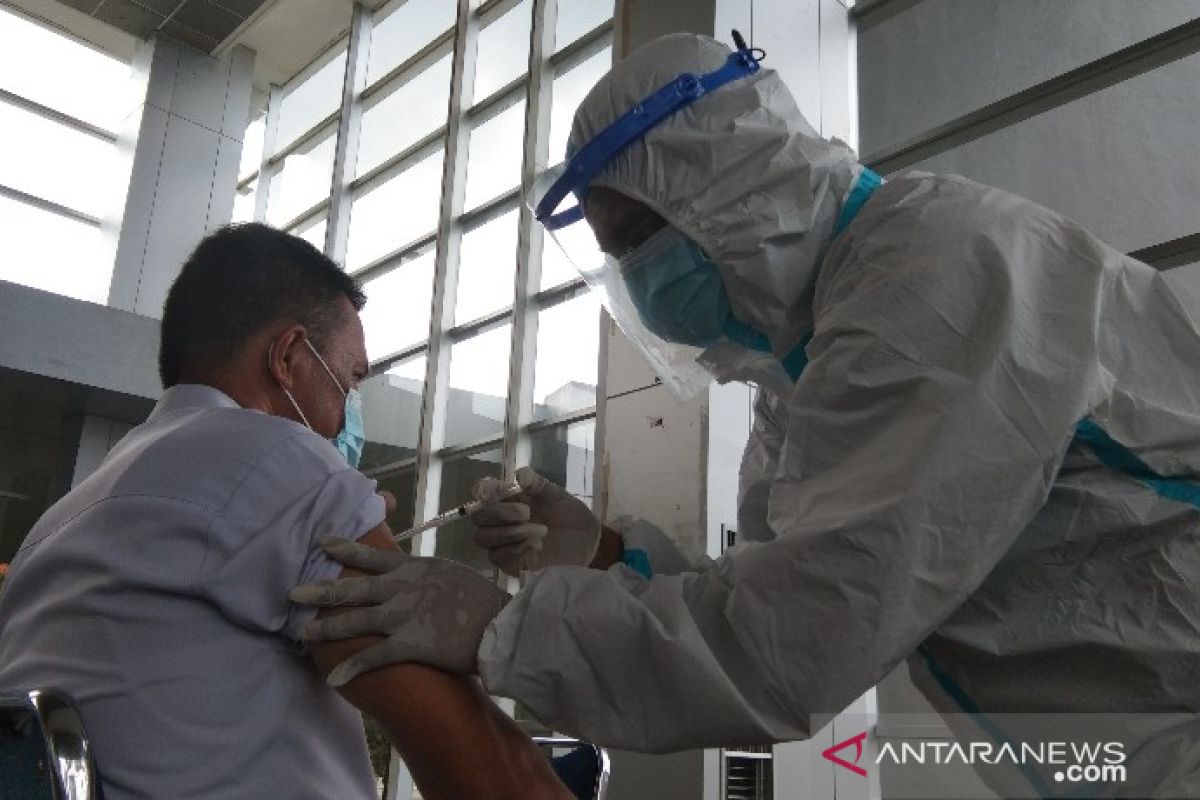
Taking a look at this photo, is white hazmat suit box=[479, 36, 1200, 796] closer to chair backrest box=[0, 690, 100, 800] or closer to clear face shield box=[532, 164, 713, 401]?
chair backrest box=[0, 690, 100, 800]

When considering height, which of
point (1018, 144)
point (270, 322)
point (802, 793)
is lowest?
point (802, 793)

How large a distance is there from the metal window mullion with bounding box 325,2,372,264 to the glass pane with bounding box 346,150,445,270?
0.08 meters

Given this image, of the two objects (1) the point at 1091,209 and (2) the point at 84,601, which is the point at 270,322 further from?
(1) the point at 1091,209

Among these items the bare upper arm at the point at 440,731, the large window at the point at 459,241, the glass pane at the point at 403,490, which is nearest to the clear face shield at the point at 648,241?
the bare upper arm at the point at 440,731

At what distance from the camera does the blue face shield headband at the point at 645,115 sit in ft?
4.45

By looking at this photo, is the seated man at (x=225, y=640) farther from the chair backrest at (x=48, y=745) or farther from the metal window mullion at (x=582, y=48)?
the metal window mullion at (x=582, y=48)

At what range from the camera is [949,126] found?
114 inches

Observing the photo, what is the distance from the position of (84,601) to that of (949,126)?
2.68 meters

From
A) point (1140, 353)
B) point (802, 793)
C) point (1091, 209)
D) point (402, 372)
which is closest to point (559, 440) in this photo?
point (402, 372)

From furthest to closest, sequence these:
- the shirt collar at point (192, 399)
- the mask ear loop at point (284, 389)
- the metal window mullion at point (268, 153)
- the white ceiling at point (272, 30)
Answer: the metal window mullion at point (268, 153) < the white ceiling at point (272, 30) < the mask ear loop at point (284, 389) < the shirt collar at point (192, 399)

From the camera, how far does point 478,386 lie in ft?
18.3

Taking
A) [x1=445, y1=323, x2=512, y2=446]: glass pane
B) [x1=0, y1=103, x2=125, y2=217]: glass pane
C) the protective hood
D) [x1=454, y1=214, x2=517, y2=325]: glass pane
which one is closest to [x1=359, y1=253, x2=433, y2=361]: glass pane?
[x1=454, y1=214, x2=517, y2=325]: glass pane

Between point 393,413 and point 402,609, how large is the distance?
5432mm

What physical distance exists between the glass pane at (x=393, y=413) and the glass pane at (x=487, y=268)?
51cm
